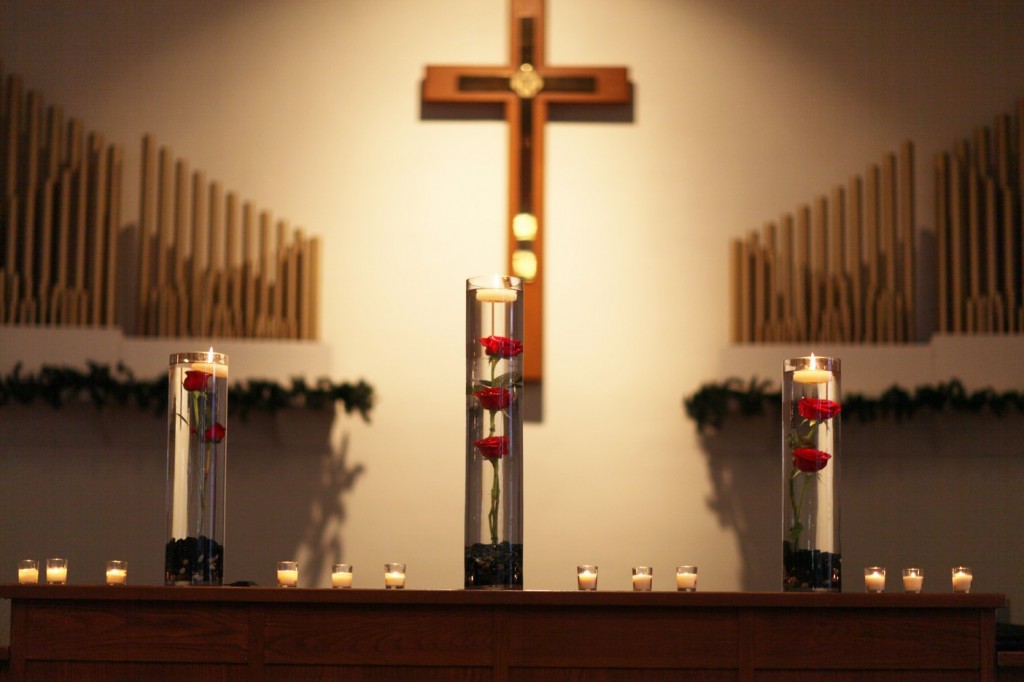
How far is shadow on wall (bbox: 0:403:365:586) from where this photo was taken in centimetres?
542

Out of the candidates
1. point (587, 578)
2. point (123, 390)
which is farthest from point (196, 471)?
point (123, 390)

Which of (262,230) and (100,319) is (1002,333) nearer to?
(262,230)

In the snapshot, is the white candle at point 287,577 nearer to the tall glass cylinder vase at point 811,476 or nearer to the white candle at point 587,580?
the white candle at point 587,580

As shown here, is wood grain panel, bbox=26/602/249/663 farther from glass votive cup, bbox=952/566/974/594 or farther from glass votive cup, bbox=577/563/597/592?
glass votive cup, bbox=952/566/974/594

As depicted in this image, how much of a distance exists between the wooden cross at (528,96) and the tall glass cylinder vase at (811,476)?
185 centimetres

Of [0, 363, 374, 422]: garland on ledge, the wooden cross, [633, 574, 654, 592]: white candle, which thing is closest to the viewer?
[633, 574, 654, 592]: white candle

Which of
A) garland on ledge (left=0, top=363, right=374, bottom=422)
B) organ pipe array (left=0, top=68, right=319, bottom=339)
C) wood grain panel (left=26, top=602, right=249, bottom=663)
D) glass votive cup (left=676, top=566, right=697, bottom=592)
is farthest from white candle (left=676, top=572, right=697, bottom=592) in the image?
organ pipe array (left=0, top=68, right=319, bottom=339)

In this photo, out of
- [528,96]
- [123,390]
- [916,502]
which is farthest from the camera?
[528,96]

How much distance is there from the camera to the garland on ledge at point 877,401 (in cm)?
529

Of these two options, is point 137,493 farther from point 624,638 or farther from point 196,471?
point 624,638

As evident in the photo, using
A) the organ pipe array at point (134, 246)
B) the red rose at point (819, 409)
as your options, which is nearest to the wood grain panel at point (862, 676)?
the red rose at point (819, 409)

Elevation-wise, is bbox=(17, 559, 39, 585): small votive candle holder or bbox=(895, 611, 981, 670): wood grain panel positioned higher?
bbox=(17, 559, 39, 585): small votive candle holder

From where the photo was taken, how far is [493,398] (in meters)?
3.77

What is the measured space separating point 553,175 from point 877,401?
1.64 metres
